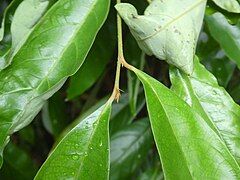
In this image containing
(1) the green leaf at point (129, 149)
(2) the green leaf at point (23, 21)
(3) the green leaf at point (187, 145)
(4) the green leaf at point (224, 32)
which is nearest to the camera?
(3) the green leaf at point (187, 145)

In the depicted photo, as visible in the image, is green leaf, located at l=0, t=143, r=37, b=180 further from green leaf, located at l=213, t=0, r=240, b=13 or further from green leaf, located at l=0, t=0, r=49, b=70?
green leaf, located at l=213, t=0, r=240, b=13

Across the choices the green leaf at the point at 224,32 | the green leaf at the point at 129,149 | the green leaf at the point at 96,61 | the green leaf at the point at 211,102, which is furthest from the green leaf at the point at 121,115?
the green leaf at the point at 211,102

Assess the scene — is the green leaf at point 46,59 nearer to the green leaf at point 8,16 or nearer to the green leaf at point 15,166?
the green leaf at point 8,16

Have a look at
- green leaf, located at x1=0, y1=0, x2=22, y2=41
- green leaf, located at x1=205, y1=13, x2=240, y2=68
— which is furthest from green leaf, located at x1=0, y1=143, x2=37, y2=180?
green leaf, located at x1=205, y1=13, x2=240, y2=68

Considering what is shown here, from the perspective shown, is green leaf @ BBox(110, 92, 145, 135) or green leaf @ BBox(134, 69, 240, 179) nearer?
green leaf @ BBox(134, 69, 240, 179)

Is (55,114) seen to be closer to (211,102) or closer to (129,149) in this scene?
(129,149)

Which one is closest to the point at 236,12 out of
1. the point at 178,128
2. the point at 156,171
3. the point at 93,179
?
the point at 178,128
